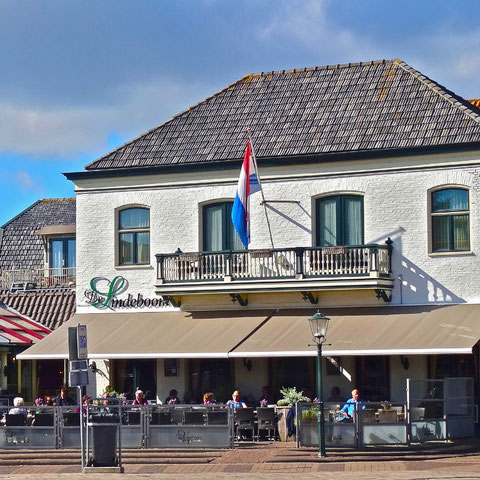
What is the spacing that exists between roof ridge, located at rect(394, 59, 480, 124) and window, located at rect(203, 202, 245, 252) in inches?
238

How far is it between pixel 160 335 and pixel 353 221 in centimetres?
578

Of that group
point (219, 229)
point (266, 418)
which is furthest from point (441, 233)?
point (266, 418)

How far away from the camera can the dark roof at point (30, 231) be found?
49.0 meters

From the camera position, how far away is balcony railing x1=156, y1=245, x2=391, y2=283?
105ft

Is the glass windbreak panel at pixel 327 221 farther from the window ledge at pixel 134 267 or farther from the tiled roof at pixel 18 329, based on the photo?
the tiled roof at pixel 18 329

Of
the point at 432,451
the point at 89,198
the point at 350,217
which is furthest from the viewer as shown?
the point at 89,198

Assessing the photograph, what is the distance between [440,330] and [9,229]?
79.7 feet

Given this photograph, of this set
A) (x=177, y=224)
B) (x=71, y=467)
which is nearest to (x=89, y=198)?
(x=177, y=224)

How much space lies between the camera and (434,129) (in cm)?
3259

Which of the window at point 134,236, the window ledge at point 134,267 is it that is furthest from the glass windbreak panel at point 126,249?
the window ledge at point 134,267

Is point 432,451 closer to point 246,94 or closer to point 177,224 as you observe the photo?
point 177,224

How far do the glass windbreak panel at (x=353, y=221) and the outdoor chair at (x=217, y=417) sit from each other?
6.80 metres

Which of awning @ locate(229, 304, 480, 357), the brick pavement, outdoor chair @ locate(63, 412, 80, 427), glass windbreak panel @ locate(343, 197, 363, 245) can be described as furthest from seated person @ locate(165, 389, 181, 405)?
glass windbreak panel @ locate(343, 197, 363, 245)

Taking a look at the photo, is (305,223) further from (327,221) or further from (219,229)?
(219,229)
